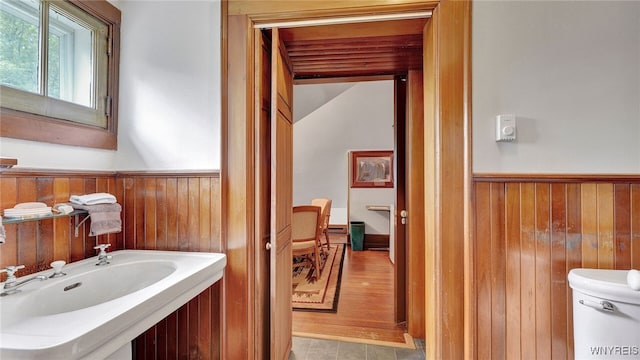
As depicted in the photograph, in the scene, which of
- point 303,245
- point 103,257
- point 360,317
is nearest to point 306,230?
point 303,245

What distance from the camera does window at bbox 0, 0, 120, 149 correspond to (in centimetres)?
102

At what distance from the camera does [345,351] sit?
6.08 feet

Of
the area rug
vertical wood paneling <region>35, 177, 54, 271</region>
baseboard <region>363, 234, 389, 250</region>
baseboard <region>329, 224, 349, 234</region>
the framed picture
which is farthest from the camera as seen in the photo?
baseboard <region>329, 224, 349, 234</region>

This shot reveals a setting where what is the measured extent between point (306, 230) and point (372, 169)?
101 inches

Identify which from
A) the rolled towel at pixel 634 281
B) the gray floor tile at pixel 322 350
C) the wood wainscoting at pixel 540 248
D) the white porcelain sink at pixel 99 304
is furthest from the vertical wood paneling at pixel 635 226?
the white porcelain sink at pixel 99 304

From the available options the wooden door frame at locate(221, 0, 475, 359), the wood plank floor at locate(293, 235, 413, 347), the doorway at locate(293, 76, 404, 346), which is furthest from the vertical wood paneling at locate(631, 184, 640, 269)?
the doorway at locate(293, 76, 404, 346)

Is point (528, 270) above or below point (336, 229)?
above

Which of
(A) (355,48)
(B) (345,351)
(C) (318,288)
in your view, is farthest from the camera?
(C) (318,288)

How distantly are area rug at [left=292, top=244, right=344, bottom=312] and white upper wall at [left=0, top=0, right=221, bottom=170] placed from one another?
1.80 metres

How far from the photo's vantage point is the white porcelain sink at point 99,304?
61 centimetres

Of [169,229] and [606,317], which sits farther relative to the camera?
[169,229]

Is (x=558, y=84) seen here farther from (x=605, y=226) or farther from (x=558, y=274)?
(x=558, y=274)

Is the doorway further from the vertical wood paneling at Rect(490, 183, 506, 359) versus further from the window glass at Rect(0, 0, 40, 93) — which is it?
the window glass at Rect(0, 0, 40, 93)

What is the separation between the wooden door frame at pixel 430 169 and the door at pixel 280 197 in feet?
0.34
